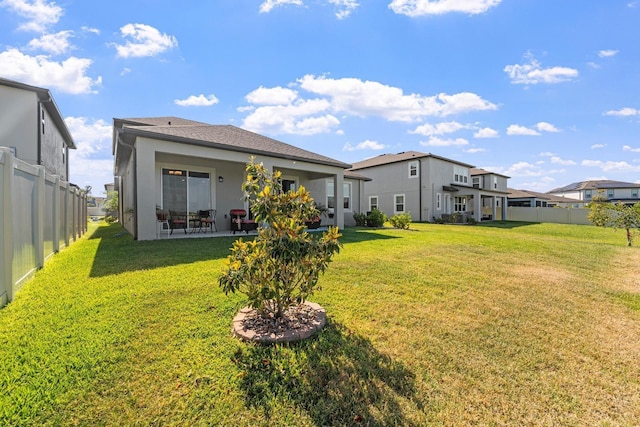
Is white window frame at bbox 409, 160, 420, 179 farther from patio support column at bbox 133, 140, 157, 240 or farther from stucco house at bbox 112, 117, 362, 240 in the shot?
patio support column at bbox 133, 140, 157, 240

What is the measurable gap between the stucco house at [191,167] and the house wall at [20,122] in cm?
337

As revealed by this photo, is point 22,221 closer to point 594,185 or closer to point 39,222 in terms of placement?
point 39,222

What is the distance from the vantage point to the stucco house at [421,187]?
2397 cm

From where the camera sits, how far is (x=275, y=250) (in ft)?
8.86

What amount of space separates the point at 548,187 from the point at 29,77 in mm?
97927

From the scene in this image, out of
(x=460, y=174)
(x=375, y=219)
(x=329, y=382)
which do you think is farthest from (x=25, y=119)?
(x=460, y=174)

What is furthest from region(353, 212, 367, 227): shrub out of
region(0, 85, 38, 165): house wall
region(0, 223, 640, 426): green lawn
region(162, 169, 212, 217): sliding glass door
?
region(0, 85, 38, 165): house wall

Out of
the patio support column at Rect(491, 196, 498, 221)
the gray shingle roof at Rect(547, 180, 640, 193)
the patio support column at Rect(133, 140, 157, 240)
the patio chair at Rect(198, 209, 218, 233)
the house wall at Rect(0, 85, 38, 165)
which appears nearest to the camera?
the patio support column at Rect(133, 140, 157, 240)

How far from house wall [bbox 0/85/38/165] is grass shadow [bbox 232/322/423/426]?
49.5 feet

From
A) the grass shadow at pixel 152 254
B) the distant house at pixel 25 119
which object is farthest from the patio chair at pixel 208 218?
the distant house at pixel 25 119

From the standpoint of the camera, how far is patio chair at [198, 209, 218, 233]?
11.7 meters

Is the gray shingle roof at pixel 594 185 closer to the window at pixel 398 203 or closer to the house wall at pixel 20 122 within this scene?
the window at pixel 398 203

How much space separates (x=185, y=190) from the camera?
11664mm

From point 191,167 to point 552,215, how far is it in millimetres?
32886
